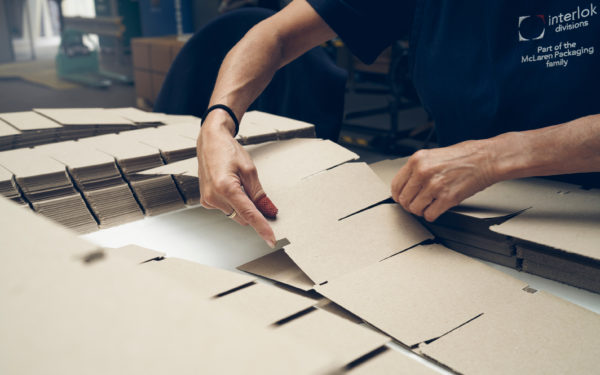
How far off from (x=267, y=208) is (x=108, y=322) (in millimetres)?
539

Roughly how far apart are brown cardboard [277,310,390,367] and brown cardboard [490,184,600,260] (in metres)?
0.31

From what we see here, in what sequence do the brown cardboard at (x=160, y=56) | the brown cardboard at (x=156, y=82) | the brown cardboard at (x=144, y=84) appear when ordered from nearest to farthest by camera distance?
the brown cardboard at (x=160, y=56) < the brown cardboard at (x=156, y=82) < the brown cardboard at (x=144, y=84)

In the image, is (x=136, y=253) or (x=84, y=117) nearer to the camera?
(x=136, y=253)

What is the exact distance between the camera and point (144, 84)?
513cm

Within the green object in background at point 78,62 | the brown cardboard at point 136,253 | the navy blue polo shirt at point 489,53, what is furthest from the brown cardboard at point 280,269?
the green object in background at point 78,62

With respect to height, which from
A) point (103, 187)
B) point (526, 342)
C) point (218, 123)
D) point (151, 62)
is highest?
point (151, 62)

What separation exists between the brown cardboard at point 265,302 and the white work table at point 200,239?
0.14m

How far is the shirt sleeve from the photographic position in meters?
1.31

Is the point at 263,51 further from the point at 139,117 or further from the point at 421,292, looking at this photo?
the point at 421,292

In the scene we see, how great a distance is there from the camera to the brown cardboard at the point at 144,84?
502 centimetres

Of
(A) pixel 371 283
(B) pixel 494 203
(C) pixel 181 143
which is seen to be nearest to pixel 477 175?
(B) pixel 494 203

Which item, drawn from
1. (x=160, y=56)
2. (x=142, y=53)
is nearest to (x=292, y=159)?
(x=160, y=56)

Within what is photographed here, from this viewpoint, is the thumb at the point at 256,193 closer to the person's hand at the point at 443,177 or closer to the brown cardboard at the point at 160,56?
the person's hand at the point at 443,177

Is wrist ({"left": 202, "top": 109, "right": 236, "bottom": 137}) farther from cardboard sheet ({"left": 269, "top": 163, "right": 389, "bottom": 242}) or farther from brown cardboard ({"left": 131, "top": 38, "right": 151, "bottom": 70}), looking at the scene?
brown cardboard ({"left": 131, "top": 38, "right": 151, "bottom": 70})
